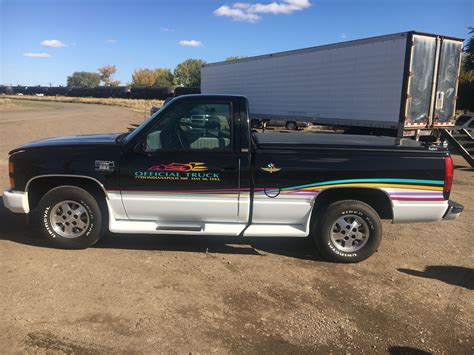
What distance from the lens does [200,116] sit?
481 cm

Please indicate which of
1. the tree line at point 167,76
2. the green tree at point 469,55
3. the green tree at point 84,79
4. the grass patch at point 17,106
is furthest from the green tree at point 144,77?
the green tree at point 469,55

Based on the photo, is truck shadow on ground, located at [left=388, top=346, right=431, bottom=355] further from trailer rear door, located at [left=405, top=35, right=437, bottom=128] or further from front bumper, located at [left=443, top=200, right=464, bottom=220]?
trailer rear door, located at [left=405, top=35, right=437, bottom=128]

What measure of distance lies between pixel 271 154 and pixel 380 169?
47.7 inches

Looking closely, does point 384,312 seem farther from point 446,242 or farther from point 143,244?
point 143,244

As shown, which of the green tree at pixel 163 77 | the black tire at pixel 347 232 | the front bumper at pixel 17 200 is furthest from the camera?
the green tree at pixel 163 77

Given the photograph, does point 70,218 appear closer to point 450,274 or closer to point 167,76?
point 450,274

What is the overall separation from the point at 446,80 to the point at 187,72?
375 ft

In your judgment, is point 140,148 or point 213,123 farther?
point 213,123

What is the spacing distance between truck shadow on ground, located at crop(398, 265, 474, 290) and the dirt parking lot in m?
0.01

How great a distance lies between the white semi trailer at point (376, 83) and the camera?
12445 mm

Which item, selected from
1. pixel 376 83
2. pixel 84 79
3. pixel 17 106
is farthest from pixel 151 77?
pixel 376 83

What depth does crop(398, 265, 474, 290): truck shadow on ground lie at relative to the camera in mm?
4430

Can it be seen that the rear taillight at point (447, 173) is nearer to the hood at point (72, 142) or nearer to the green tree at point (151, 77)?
the hood at point (72, 142)

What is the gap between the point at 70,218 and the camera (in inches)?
192
